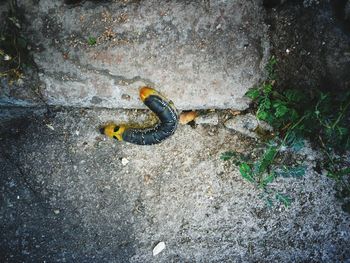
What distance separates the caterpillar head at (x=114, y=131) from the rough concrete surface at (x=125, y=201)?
0.12m

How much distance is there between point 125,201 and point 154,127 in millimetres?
831

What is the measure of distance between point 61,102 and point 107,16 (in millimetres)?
930

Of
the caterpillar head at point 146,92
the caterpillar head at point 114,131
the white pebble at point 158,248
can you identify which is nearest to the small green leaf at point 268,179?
the white pebble at point 158,248

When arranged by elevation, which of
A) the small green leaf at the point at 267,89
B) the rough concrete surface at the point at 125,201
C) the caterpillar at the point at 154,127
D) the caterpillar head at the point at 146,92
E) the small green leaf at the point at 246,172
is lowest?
the rough concrete surface at the point at 125,201

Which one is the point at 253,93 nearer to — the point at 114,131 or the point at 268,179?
the point at 268,179

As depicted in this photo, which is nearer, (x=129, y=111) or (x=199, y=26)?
(x=199, y=26)

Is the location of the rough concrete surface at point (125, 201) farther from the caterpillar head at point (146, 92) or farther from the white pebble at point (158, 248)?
the caterpillar head at point (146, 92)

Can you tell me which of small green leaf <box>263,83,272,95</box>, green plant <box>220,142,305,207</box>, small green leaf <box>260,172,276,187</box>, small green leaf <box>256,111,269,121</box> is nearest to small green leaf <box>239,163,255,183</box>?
green plant <box>220,142,305,207</box>

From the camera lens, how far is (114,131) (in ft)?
9.64

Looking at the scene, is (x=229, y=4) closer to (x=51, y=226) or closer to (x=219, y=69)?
(x=219, y=69)

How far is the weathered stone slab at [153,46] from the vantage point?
2.63m

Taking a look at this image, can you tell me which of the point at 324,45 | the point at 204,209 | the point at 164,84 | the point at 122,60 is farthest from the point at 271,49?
the point at 204,209

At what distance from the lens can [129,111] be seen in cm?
306

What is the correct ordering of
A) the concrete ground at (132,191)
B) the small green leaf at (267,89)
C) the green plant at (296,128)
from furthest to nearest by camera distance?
the concrete ground at (132,191) → the small green leaf at (267,89) → the green plant at (296,128)
